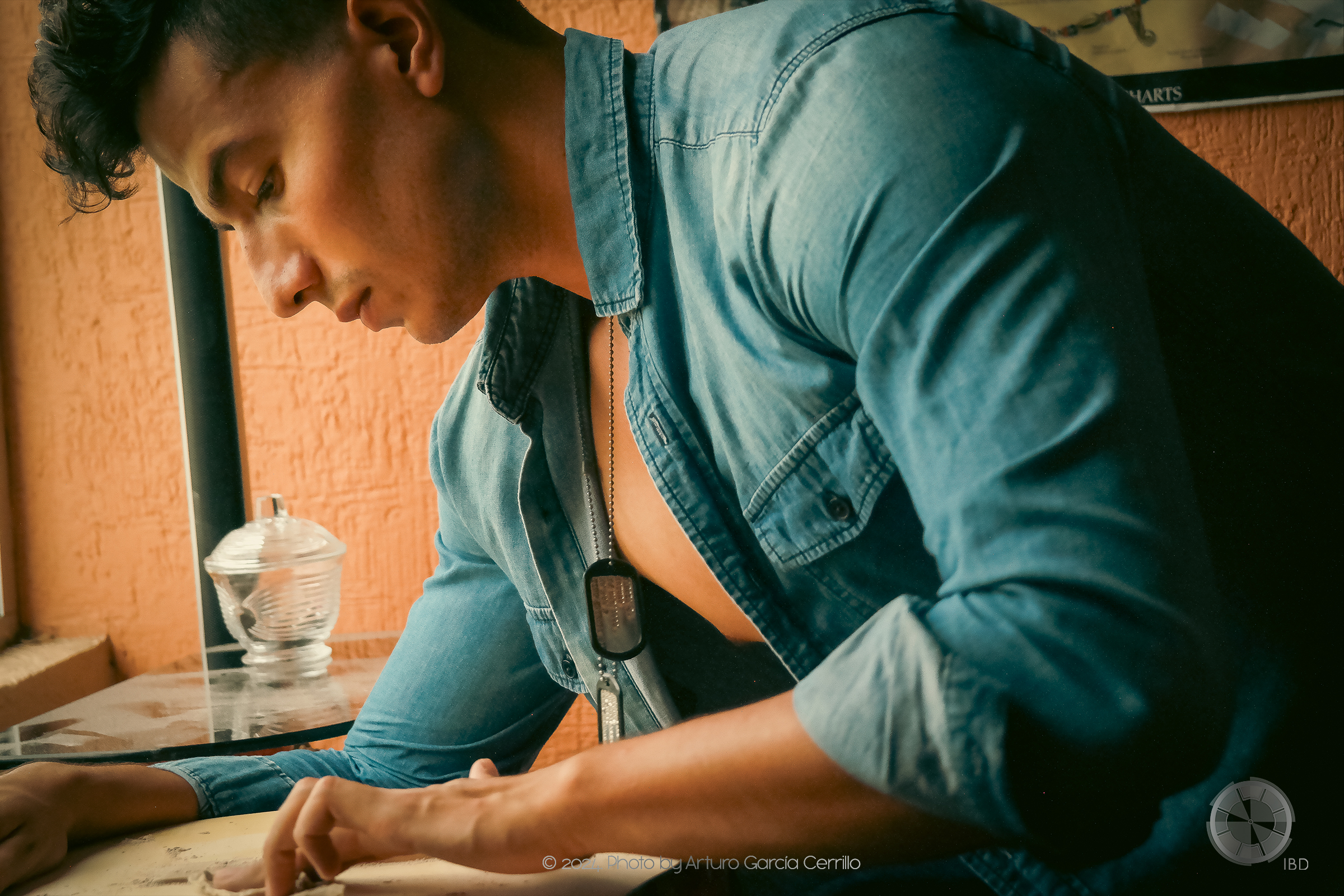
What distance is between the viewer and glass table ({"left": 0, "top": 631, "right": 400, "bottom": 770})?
0.80 m

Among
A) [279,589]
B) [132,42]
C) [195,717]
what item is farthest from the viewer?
[279,589]

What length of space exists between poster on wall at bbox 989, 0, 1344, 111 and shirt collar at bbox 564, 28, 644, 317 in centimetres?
88

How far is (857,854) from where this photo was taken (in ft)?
1.22

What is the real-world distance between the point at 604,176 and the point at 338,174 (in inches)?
6.3

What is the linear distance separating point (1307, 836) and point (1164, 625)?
0.23 meters

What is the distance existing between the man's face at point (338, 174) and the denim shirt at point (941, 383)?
0.28ft

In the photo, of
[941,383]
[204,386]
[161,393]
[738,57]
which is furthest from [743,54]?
[161,393]

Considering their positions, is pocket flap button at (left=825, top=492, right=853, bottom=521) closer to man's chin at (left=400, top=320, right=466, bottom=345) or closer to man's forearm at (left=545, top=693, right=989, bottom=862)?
man's forearm at (left=545, top=693, right=989, bottom=862)

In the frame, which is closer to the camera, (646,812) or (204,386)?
(646,812)

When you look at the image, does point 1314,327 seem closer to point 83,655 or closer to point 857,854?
point 857,854

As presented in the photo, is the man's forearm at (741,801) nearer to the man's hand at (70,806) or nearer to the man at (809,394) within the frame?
the man at (809,394)

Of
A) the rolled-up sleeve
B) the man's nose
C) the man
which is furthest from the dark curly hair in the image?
the rolled-up sleeve

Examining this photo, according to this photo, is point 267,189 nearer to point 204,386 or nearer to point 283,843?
point 283,843

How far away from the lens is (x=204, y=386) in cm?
116
